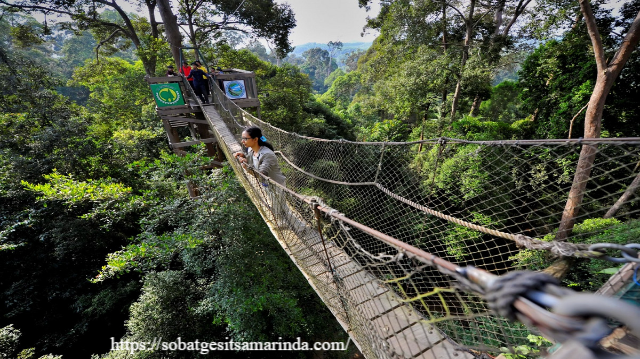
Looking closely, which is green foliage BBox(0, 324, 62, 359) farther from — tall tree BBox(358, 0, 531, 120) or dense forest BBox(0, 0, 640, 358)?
tall tree BBox(358, 0, 531, 120)

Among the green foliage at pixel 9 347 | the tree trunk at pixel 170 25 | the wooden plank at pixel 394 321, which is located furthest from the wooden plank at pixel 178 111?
the wooden plank at pixel 394 321

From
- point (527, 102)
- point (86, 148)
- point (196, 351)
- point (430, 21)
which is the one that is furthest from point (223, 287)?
point (527, 102)

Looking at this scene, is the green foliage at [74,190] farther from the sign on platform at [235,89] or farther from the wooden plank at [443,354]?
the wooden plank at [443,354]

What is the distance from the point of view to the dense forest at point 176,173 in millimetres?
3078

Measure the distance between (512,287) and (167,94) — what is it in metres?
4.60

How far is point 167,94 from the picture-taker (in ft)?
12.7

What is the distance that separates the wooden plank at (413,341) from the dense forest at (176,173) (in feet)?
6.63

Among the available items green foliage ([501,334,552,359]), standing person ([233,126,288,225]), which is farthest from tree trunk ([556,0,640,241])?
standing person ([233,126,288,225])

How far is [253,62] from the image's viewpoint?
6457 mm

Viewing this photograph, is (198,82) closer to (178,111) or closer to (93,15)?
(178,111)

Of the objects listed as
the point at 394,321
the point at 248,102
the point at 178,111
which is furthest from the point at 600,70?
the point at 178,111

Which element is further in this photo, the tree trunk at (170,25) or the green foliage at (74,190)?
the tree trunk at (170,25)

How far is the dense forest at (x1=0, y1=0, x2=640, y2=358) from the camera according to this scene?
3.08 meters

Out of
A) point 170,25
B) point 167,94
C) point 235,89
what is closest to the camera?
point 167,94
